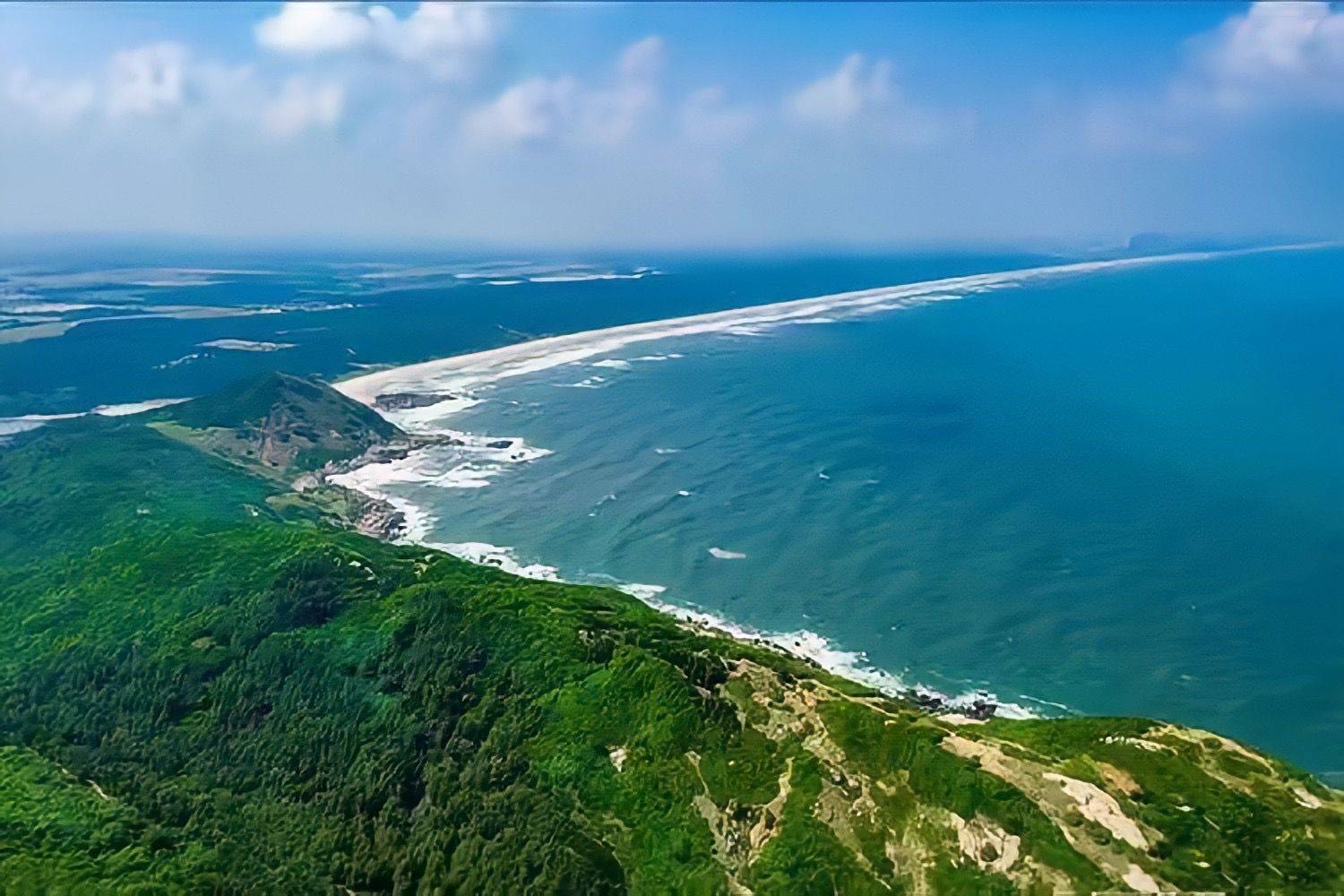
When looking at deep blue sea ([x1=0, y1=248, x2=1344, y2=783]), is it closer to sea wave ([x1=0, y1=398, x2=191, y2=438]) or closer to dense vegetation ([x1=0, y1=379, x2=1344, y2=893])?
sea wave ([x1=0, y1=398, x2=191, y2=438])

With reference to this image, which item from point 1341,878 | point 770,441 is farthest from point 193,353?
point 1341,878

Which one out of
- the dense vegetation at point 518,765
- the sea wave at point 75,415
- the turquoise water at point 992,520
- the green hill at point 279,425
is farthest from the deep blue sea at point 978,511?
the dense vegetation at point 518,765

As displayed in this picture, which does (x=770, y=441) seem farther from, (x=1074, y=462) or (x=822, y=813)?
(x=822, y=813)

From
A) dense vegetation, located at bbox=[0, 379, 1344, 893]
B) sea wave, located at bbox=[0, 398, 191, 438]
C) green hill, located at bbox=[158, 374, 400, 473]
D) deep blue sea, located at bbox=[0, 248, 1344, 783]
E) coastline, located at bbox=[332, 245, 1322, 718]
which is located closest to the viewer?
dense vegetation, located at bbox=[0, 379, 1344, 893]

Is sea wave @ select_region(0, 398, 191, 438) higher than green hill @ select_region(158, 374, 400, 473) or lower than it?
lower

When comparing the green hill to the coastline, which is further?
the green hill

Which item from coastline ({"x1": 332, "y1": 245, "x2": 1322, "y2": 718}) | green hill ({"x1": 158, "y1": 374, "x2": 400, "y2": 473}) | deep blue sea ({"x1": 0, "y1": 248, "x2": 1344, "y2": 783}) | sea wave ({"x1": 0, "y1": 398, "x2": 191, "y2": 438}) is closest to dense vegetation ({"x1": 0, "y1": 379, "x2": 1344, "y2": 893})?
coastline ({"x1": 332, "y1": 245, "x2": 1322, "y2": 718})
